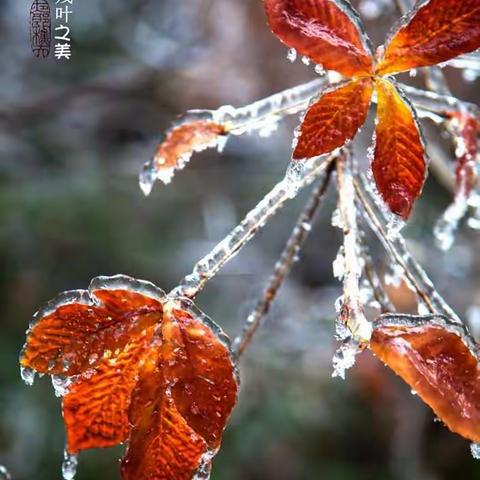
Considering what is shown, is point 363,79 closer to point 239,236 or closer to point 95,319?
point 239,236

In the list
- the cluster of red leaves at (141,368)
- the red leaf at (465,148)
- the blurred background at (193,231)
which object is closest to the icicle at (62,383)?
the cluster of red leaves at (141,368)

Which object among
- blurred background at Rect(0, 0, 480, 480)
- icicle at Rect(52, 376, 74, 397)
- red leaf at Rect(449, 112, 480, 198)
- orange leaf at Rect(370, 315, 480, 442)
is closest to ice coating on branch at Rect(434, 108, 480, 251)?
red leaf at Rect(449, 112, 480, 198)

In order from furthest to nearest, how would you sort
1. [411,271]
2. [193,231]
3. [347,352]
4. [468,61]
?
[193,231] → [468,61] → [411,271] → [347,352]

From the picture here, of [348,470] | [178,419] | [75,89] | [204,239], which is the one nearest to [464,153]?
[178,419]

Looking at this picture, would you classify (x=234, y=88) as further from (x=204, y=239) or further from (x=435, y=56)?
(x=435, y=56)

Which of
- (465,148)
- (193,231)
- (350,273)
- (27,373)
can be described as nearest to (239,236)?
(350,273)
